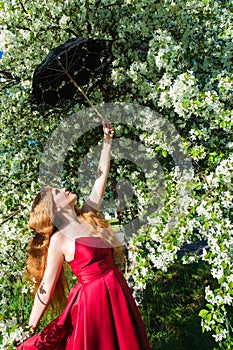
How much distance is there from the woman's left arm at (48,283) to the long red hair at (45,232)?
166mm

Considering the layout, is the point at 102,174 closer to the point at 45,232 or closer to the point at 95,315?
the point at 45,232

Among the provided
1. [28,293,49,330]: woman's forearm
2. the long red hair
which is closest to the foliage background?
[28,293,49,330]: woman's forearm

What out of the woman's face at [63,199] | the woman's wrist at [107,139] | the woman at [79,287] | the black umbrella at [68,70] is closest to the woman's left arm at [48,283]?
the woman at [79,287]

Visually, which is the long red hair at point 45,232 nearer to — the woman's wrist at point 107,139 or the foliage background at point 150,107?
the foliage background at point 150,107

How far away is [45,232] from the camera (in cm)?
274

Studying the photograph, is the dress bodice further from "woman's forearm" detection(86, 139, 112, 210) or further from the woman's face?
"woman's forearm" detection(86, 139, 112, 210)

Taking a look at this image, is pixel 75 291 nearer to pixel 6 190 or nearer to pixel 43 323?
pixel 6 190

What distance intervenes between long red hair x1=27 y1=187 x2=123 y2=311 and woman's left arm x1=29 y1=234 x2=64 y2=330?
0.55 feet

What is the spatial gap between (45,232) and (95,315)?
67 cm

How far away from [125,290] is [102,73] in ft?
7.65

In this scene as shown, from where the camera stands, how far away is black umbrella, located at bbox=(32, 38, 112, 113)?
302 centimetres

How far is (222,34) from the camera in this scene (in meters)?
3.68

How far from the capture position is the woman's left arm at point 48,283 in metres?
2.52

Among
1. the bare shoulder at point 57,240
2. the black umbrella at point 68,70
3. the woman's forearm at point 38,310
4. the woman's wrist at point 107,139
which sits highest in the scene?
the black umbrella at point 68,70
